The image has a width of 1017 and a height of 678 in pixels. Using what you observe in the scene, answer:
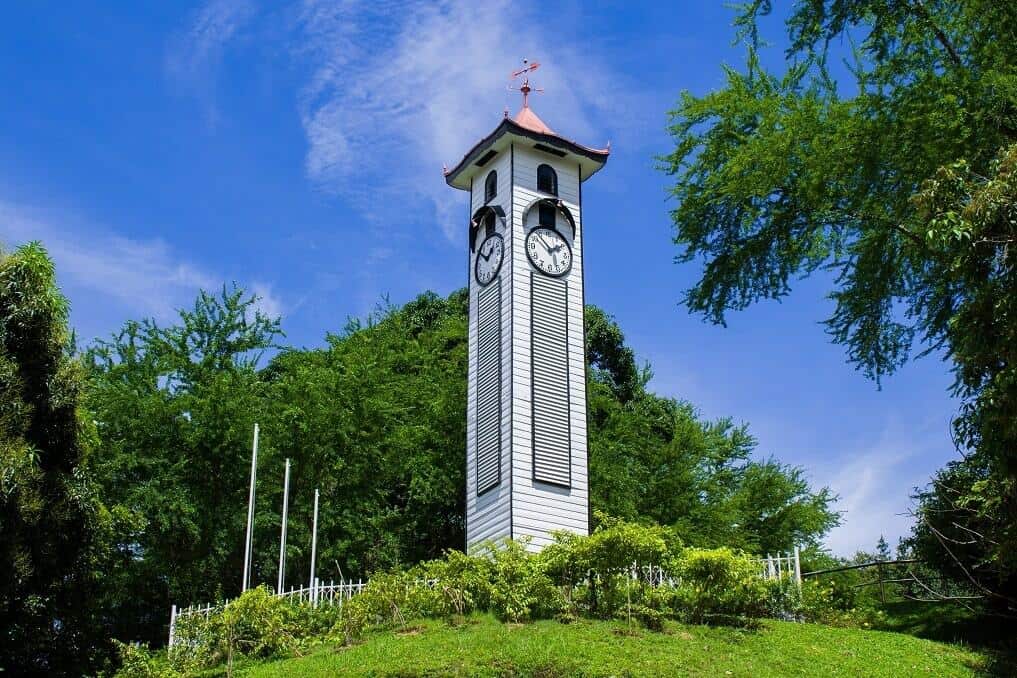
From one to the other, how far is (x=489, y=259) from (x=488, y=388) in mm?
2730

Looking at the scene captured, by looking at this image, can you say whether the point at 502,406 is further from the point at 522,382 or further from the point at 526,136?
the point at 526,136

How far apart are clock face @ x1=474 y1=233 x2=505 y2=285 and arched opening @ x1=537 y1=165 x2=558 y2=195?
144 centimetres

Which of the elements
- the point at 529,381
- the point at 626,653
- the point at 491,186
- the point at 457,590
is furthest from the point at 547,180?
the point at 626,653

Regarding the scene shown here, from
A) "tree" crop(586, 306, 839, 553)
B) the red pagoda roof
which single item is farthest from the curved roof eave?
"tree" crop(586, 306, 839, 553)

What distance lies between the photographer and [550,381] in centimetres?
2064

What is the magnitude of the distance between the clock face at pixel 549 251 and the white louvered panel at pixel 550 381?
239mm

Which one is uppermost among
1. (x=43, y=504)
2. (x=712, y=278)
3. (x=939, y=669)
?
(x=712, y=278)

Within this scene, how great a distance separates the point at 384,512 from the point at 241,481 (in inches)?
137

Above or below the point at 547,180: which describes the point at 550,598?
below

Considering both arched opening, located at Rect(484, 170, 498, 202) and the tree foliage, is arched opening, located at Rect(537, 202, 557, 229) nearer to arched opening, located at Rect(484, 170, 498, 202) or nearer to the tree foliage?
arched opening, located at Rect(484, 170, 498, 202)

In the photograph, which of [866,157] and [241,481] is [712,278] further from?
[241,481]

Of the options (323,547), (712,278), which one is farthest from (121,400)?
(712,278)

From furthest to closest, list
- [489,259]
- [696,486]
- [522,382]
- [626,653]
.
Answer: [696,486], [489,259], [522,382], [626,653]

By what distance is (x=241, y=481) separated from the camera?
2366 cm
